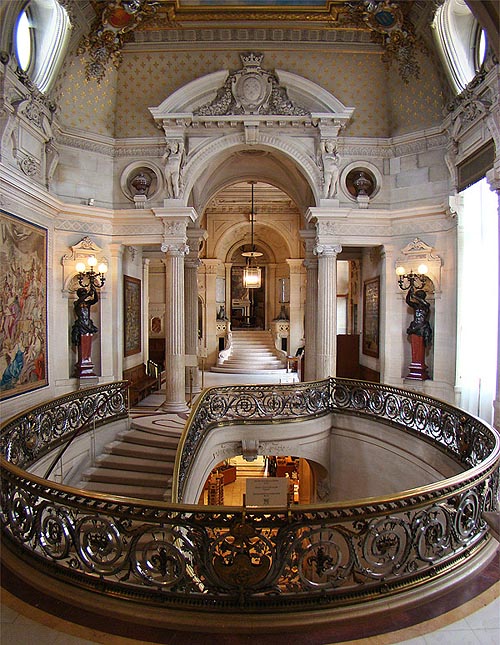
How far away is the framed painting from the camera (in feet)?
24.2

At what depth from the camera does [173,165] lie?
10.1 metres

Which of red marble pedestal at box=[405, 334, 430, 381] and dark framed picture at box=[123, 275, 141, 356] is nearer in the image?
red marble pedestal at box=[405, 334, 430, 381]

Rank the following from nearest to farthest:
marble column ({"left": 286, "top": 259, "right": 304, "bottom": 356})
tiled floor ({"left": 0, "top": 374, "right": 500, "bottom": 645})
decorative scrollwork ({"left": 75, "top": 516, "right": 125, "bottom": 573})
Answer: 1. tiled floor ({"left": 0, "top": 374, "right": 500, "bottom": 645})
2. decorative scrollwork ({"left": 75, "top": 516, "right": 125, "bottom": 573})
3. marble column ({"left": 286, "top": 259, "right": 304, "bottom": 356})

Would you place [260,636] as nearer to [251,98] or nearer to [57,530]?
[57,530]

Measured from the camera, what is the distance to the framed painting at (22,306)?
A: 7375 mm

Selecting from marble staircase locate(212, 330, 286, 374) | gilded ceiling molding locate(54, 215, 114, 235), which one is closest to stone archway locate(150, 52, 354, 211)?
gilded ceiling molding locate(54, 215, 114, 235)

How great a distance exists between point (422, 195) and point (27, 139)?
8354 millimetres

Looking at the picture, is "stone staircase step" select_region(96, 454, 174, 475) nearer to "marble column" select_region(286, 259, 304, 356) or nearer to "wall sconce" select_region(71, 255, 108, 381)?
"wall sconce" select_region(71, 255, 108, 381)

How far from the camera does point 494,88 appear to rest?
7.24 meters

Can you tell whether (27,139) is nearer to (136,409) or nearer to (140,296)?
(140,296)

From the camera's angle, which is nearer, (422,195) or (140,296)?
(422,195)

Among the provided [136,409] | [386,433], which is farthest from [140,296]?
[386,433]

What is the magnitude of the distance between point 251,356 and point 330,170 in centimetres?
922

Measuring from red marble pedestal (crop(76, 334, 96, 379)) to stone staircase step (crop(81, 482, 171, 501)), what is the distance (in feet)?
10.3
